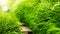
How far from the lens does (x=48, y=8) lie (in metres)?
9.82

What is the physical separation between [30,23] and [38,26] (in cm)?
128

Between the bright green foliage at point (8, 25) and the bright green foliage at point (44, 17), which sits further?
the bright green foliage at point (44, 17)

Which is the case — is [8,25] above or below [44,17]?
below

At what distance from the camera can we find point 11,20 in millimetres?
8625

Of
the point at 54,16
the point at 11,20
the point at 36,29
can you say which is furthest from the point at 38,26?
the point at 11,20

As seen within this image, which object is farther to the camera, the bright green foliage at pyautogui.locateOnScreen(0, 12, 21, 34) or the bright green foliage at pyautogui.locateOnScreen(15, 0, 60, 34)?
the bright green foliage at pyautogui.locateOnScreen(15, 0, 60, 34)

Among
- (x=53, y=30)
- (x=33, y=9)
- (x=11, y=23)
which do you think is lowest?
(x=53, y=30)

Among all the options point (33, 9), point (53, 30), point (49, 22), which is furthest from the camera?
point (33, 9)

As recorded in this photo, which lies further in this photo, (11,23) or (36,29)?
(36,29)

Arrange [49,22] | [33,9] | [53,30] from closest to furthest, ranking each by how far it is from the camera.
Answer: [53,30], [49,22], [33,9]

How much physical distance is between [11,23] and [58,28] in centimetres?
187

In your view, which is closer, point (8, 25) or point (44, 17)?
point (8, 25)

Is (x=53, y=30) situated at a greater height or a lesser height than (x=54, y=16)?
lesser

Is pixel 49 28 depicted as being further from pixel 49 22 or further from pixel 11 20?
pixel 11 20
